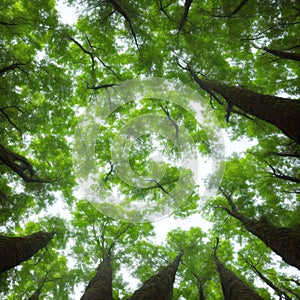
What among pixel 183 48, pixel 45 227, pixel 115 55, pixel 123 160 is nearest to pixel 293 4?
pixel 183 48

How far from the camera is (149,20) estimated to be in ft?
32.3

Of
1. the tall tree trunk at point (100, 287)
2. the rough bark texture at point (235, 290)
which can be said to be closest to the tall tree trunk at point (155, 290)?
the tall tree trunk at point (100, 287)

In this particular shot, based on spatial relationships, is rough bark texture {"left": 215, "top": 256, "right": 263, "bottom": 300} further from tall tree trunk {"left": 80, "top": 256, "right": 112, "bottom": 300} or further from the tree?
tall tree trunk {"left": 80, "top": 256, "right": 112, "bottom": 300}

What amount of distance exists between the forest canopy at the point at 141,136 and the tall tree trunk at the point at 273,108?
5.24ft

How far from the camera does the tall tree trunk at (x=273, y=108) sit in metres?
4.07

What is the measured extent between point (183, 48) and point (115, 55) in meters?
3.51

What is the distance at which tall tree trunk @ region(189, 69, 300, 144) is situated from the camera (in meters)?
4.07

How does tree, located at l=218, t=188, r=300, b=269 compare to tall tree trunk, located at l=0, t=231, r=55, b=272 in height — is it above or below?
above

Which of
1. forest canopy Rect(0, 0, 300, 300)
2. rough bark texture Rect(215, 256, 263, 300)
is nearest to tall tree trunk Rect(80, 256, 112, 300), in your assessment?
forest canopy Rect(0, 0, 300, 300)

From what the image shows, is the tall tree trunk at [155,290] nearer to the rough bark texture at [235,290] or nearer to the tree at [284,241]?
the rough bark texture at [235,290]

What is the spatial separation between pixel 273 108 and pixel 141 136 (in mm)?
7594

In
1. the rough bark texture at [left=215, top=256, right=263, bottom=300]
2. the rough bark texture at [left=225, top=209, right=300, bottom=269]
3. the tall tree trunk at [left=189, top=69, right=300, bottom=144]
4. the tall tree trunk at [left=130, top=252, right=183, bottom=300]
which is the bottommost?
the tall tree trunk at [left=130, top=252, right=183, bottom=300]

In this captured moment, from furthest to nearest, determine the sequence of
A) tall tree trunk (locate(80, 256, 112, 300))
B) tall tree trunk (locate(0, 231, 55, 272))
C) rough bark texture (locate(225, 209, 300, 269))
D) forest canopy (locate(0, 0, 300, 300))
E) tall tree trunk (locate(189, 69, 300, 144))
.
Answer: forest canopy (locate(0, 0, 300, 300)) < tall tree trunk (locate(80, 256, 112, 300)) < tall tree trunk (locate(0, 231, 55, 272)) < rough bark texture (locate(225, 209, 300, 269)) < tall tree trunk (locate(189, 69, 300, 144))

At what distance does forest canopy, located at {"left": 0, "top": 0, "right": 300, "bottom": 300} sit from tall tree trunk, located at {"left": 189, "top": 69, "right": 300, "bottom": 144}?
160 centimetres
